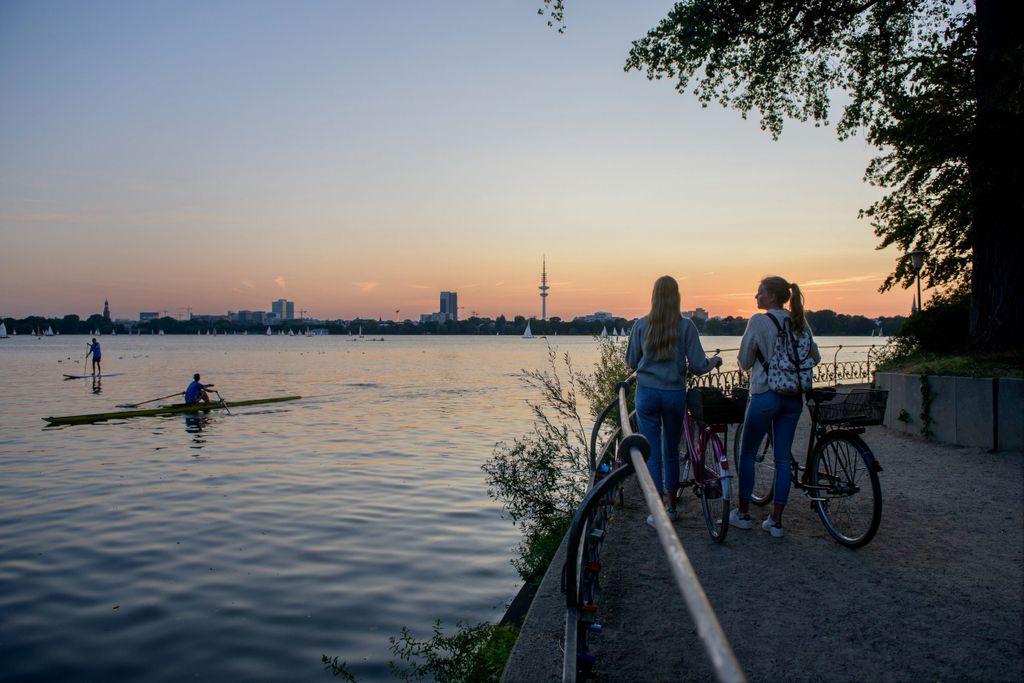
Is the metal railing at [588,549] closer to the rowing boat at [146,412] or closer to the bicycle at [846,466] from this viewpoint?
the bicycle at [846,466]

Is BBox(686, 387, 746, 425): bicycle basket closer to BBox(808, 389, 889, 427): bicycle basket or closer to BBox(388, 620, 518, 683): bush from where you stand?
BBox(808, 389, 889, 427): bicycle basket

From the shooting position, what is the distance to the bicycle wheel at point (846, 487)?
5953 mm

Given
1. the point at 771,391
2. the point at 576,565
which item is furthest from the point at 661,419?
the point at 576,565

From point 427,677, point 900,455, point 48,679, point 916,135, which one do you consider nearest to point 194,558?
point 48,679

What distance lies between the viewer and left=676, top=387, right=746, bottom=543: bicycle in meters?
6.13

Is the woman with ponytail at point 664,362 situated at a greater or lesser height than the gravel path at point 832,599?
greater

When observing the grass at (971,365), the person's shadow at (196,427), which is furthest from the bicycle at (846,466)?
the person's shadow at (196,427)

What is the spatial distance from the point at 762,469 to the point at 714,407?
3.69m

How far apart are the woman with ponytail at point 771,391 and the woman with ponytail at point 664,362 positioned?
1.20 feet

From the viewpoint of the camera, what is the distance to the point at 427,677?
6582 mm

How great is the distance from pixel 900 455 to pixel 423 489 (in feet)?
27.7

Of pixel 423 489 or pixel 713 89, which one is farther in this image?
pixel 713 89

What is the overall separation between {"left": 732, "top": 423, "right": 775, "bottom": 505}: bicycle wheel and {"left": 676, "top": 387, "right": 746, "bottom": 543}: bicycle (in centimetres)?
44

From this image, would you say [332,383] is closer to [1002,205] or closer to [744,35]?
[744,35]
